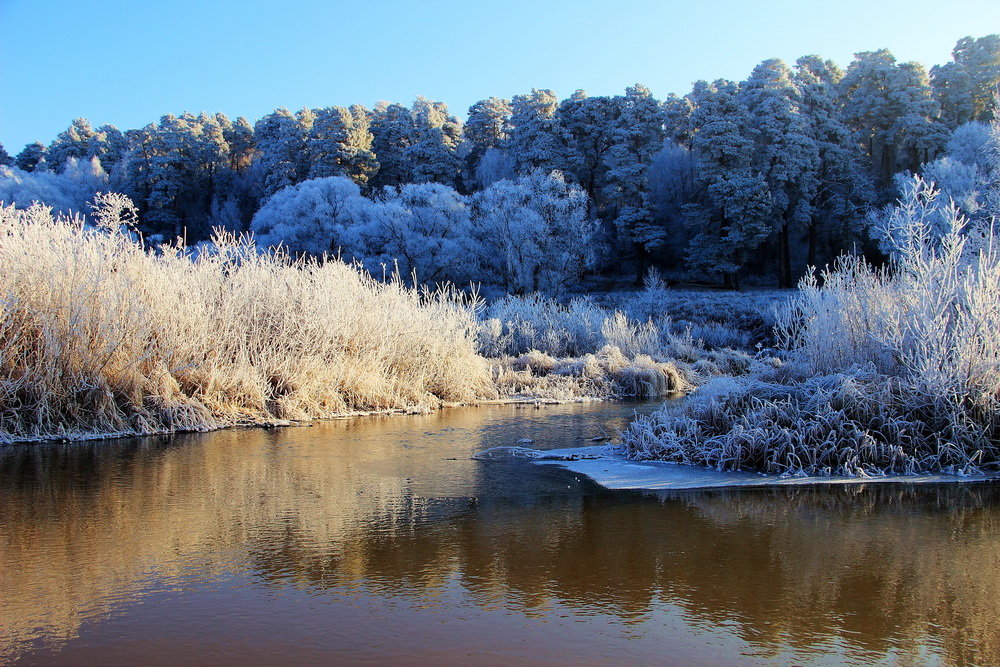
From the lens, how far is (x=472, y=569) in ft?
15.7

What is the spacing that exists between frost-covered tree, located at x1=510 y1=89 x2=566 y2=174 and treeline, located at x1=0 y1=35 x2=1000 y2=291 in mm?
127

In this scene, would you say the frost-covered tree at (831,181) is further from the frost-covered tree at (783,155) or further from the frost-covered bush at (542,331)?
the frost-covered bush at (542,331)

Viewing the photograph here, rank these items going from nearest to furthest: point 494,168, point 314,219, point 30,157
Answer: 1. point 314,219
2. point 494,168
3. point 30,157

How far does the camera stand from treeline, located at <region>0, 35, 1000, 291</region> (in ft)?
128

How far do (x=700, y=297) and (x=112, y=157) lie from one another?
53291mm

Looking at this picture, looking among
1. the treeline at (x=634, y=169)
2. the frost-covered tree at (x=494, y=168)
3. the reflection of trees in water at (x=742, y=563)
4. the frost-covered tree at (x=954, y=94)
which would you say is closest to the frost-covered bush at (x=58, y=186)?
the treeline at (x=634, y=169)

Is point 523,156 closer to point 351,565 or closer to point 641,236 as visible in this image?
point 641,236

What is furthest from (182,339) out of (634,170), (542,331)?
(634,170)

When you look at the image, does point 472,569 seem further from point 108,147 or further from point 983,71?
point 108,147

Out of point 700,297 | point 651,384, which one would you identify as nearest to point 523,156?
point 700,297

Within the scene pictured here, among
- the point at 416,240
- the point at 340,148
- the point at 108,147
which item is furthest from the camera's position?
the point at 108,147

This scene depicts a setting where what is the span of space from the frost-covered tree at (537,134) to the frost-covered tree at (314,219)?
35.3ft

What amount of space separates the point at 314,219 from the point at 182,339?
30.6m

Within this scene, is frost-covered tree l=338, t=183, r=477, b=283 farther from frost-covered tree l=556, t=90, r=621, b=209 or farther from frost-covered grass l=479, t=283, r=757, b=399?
frost-covered grass l=479, t=283, r=757, b=399
